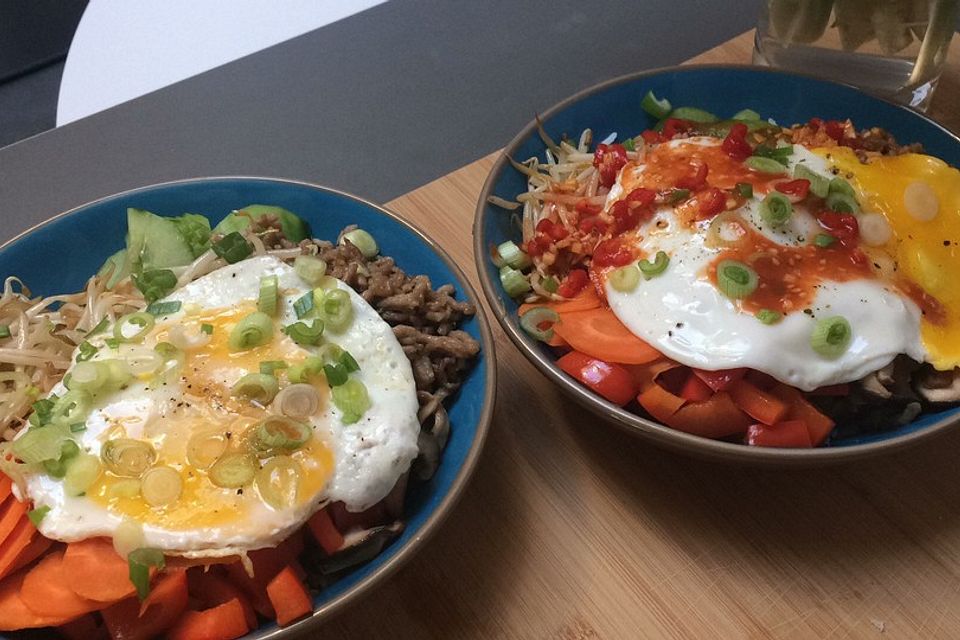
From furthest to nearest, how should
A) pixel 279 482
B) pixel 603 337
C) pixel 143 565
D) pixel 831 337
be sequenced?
1. pixel 603 337
2. pixel 831 337
3. pixel 279 482
4. pixel 143 565

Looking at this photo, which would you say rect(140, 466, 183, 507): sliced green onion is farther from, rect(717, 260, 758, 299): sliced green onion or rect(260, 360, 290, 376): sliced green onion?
rect(717, 260, 758, 299): sliced green onion

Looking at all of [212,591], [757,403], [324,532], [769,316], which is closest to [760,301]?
[769,316]

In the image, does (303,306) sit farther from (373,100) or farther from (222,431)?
(373,100)

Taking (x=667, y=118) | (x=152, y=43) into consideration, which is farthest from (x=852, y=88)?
(x=152, y=43)

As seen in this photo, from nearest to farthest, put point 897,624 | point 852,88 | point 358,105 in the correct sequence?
1. point 897,624
2. point 852,88
3. point 358,105

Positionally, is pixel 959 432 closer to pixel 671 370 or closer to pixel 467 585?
pixel 671 370
